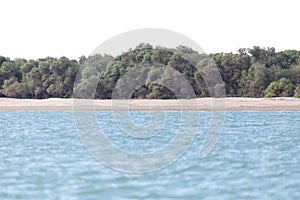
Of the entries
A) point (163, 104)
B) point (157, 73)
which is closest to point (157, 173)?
point (163, 104)

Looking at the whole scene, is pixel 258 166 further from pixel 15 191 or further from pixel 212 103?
pixel 212 103

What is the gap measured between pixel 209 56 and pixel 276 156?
2433 inches

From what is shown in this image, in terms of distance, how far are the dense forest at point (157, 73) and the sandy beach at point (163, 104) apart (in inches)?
166

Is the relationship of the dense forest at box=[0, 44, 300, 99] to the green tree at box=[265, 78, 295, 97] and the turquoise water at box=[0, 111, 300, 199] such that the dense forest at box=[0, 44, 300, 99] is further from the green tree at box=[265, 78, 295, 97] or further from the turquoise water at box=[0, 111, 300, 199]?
the turquoise water at box=[0, 111, 300, 199]

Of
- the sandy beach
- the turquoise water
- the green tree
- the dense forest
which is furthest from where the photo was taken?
the dense forest

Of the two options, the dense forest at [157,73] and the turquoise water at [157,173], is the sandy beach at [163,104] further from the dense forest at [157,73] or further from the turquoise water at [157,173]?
the turquoise water at [157,173]

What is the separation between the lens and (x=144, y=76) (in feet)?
281

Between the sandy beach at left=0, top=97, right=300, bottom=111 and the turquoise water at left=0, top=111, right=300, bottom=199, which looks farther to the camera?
the sandy beach at left=0, top=97, right=300, bottom=111

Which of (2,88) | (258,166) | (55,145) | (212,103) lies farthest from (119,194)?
(2,88)

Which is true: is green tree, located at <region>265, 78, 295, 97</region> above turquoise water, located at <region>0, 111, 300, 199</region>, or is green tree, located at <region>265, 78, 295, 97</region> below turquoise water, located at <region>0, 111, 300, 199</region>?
above

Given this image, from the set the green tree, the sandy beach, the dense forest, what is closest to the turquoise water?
the sandy beach

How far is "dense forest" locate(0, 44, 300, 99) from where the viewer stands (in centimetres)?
8238

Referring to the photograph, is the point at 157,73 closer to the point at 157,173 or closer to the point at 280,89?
the point at 280,89

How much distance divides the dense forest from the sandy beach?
420 cm
